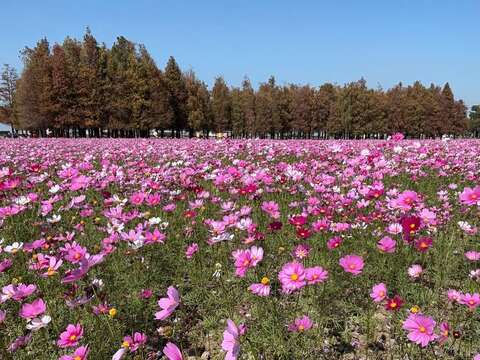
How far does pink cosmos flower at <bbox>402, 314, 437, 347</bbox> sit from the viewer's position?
1.62 m

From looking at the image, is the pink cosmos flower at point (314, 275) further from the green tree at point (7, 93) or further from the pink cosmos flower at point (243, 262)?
the green tree at point (7, 93)

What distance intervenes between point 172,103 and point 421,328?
43073mm

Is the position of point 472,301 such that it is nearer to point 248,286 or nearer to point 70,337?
point 248,286

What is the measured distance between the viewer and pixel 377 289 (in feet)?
6.57

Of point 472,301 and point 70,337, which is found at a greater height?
point 472,301

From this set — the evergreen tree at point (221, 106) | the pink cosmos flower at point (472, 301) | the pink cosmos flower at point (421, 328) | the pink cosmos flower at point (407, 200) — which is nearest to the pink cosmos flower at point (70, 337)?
the pink cosmos flower at point (421, 328)

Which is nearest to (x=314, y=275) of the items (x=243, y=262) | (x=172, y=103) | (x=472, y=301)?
(x=243, y=262)

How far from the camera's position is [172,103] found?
1695 inches

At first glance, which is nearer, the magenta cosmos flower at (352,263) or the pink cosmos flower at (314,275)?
the pink cosmos flower at (314,275)

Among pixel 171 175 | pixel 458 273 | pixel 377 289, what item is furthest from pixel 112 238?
pixel 458 273

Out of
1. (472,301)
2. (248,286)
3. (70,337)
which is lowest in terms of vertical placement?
(248,286)

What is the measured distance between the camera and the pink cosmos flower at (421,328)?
1615mm

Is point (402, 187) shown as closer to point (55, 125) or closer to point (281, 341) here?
point (281, 341)

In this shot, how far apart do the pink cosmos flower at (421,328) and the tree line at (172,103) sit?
3839cm
